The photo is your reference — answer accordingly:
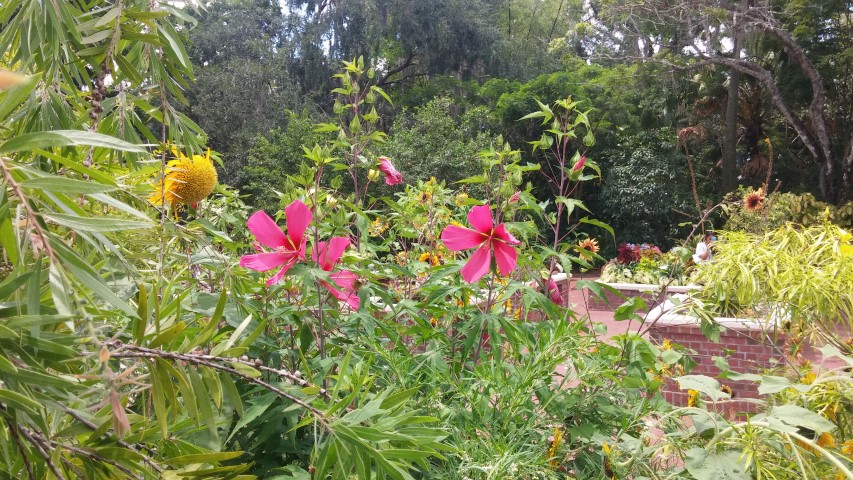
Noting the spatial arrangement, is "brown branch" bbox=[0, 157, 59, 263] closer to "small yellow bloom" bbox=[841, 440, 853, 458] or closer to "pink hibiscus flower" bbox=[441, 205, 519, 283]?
"pink hibiscus flower" bbox=[441, 205, 519, 283]

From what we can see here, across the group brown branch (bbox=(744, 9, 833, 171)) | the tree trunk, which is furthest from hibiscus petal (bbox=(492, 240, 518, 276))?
the tree trunk

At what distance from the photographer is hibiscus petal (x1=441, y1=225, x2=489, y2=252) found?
1170 millimetres

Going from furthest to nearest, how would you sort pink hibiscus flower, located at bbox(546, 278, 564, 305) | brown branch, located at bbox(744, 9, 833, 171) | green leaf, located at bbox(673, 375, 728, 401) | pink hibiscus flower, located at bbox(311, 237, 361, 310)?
brown branch, located at bbox(744, 9, 833, 171), pink hibiscus flower, located at bbox(546, 278, 564, 305), pink hibiscus flower, located at bbox(311, 237, 361, 310), green leaf, located at bbox(673, 375, 728, 401)

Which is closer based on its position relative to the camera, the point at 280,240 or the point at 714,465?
the point at 714,465

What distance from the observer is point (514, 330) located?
1151 mm

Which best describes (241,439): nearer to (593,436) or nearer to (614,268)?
(593,436)

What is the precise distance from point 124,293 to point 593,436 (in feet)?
2.30

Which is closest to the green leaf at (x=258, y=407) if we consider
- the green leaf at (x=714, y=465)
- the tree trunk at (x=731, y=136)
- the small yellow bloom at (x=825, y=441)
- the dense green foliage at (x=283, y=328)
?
the dense green foliage at (x=283, y=328)

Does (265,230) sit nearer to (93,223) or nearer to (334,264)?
(334,264)

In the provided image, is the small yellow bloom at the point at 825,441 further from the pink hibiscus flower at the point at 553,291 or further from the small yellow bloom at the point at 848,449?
the pink hibiscus flower at the point at 553,291

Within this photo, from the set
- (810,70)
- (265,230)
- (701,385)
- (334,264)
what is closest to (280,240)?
(265,230)

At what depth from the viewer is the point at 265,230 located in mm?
1037

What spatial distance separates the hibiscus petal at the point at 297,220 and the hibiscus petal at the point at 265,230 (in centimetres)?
3

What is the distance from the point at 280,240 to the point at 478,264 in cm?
35
